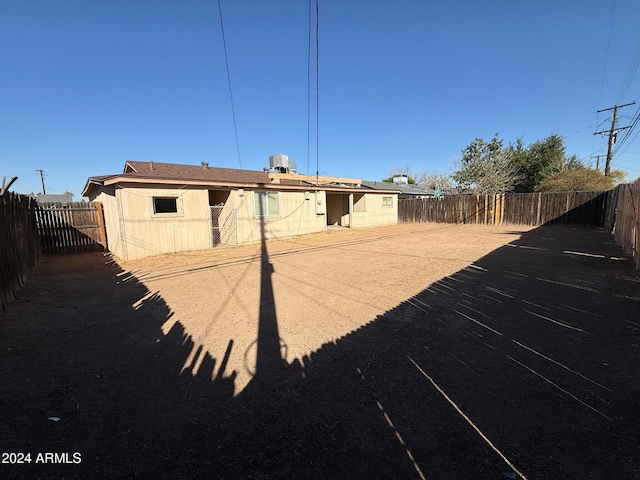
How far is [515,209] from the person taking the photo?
18.8m

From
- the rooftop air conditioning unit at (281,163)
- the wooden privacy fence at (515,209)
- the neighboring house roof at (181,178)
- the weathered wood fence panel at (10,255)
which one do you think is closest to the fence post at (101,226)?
the neighboring house roof at (181,178)

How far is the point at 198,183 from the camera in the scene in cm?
1055

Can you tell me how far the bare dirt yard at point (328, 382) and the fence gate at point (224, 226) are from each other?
6.50m

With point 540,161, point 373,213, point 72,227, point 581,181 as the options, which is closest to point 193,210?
point 72,227

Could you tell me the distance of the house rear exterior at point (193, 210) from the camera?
943 centimetres

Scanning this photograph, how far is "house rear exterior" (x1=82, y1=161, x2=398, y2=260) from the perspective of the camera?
943 cm

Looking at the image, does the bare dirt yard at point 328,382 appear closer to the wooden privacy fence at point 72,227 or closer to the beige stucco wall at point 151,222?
the beige stucco wall at point 151,222

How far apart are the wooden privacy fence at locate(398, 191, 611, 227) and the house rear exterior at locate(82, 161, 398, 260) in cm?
853

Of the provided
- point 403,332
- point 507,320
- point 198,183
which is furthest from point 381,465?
point 198,183

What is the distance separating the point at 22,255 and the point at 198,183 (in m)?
5.25

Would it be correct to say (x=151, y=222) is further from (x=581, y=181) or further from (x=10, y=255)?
(x=581, y=181)

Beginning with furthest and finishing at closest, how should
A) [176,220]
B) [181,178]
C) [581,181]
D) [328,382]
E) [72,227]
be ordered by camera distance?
1. [581,181]
2. [72,227]
3. [176,220]
4. [181,178]
5. [328,382]

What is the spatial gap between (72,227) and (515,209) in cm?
2437

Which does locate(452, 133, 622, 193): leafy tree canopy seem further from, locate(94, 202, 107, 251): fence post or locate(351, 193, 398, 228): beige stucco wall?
locate(94, 202, 107, 251): fence post
